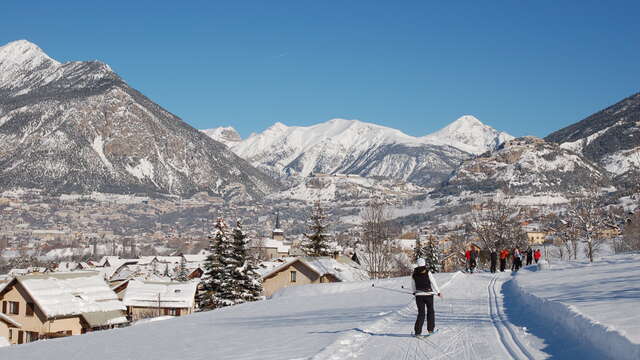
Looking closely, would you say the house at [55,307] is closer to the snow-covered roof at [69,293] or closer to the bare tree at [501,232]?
the snow-covered roof at [69,293]

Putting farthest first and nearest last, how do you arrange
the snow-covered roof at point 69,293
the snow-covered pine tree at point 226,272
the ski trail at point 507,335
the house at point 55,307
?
the snow-covered roof at point 69,293 < the house at point 55,307 < the snow-covered pine tree at point 226,272 < the ski trail at point 507,335

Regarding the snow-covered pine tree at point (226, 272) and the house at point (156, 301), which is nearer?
the snow-covered pine tree at point (226, 272)

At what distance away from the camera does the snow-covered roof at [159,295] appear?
6006cm

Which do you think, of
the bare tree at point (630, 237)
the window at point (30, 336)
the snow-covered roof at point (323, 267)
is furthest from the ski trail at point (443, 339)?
the bare tree at point (630, 237)

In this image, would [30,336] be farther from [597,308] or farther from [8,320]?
[597,308]

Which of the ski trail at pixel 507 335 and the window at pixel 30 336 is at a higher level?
the ski trail at pixel 507 335

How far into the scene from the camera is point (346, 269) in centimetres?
6094

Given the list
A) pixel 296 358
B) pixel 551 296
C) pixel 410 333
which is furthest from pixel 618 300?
pixel 296 358

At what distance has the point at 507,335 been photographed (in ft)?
41.5

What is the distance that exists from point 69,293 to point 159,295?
1101cm

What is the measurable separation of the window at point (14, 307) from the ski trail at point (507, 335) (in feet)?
138

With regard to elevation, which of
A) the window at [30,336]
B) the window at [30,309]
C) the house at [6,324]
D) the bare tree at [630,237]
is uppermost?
the bare tree at [630,237]

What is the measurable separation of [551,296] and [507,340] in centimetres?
592

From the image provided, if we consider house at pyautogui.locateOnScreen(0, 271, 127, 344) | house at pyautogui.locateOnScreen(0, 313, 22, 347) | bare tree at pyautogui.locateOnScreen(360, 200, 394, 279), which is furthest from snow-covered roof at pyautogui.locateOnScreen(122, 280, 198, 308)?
bare tree at pyautogui.locateOnScreen(360, 200, 394, 279)
